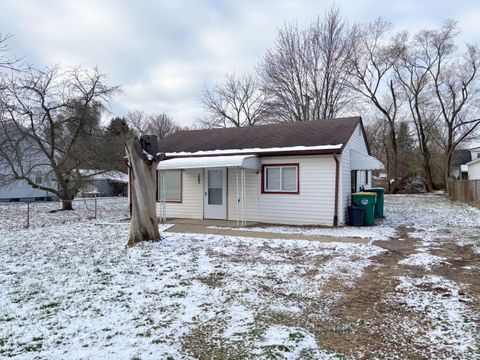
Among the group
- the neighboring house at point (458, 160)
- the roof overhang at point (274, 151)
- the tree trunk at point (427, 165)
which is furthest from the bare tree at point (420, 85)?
the roof overhang at point (274, 151)

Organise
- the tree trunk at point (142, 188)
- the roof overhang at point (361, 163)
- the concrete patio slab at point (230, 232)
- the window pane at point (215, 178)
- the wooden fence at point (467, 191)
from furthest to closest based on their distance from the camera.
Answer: the wooden fence at point (467, 191) < the window pane at point (215, 178) < the roof overhang at point (361, 163) < the concrete patio slab at point (230, 232) < the tree trunk at point (142, 188)

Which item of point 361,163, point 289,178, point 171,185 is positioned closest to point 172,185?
point 171,185

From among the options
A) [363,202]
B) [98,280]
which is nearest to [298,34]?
[363,202]

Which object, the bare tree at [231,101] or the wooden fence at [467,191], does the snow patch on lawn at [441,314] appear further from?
the bare tree at [231,101]

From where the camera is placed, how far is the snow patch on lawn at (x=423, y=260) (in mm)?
6484

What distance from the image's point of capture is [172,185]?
14117mm

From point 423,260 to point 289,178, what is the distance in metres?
5.80

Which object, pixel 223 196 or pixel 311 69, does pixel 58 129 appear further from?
pixel 311 69

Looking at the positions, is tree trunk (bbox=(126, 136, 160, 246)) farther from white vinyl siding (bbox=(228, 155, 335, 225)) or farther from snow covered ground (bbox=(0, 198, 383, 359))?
white vinyl siding (bbox=(228, 155, 335, 225))

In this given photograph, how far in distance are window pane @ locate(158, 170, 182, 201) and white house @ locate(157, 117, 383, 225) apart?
0.04m

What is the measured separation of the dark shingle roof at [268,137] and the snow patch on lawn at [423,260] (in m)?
5.04

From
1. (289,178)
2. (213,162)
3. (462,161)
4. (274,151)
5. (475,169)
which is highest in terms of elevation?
(462,161)

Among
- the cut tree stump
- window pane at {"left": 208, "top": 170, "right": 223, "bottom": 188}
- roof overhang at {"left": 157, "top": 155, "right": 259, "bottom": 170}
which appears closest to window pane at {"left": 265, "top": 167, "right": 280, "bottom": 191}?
roof overhang at {"left": 157, "top": 155, "right": 259, "bottom": 170}

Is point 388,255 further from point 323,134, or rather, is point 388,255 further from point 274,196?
point 323,134
